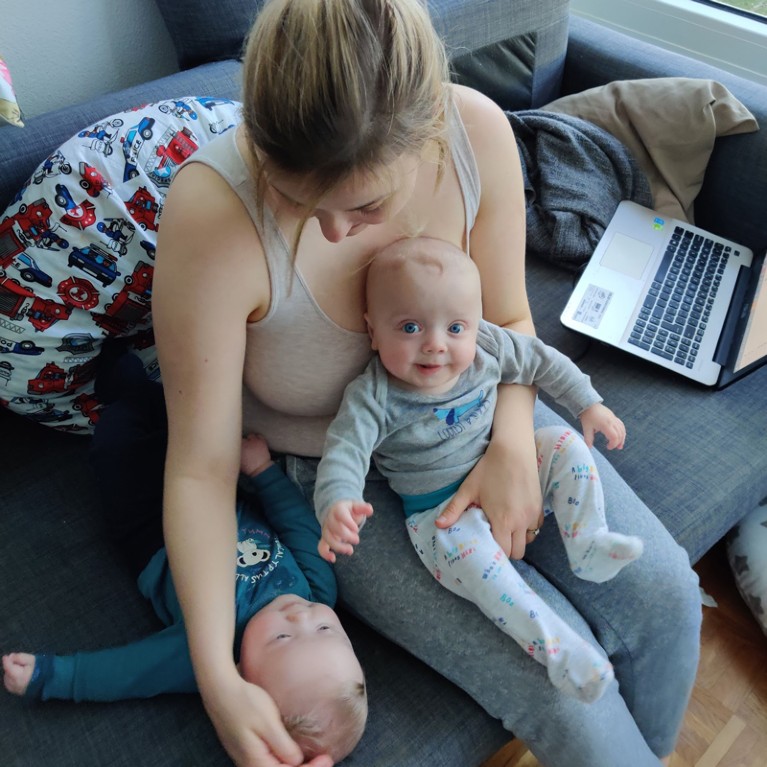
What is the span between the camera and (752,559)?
4.80 feet

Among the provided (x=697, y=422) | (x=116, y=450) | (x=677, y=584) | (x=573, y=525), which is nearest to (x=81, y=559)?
(x=116, y=450)

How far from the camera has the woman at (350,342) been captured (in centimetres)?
67

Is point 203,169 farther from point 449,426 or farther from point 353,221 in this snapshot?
point 449,426

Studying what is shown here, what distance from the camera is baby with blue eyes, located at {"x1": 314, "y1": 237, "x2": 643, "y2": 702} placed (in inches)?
34.1

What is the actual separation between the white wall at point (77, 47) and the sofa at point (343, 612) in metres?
0.17

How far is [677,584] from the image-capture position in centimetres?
98

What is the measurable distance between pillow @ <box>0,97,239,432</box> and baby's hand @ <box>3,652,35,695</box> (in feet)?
1.27

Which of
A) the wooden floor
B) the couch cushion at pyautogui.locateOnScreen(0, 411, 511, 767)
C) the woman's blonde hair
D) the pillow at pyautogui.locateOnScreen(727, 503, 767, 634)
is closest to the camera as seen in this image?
the woman's blonde hair

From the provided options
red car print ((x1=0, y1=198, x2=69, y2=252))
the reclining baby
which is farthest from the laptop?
red car print ((x1=0, y1=198, x2=69, y2=252))

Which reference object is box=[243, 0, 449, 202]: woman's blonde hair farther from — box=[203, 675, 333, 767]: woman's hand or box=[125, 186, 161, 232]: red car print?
box=[203, 675, 333, 767]: woman's hand

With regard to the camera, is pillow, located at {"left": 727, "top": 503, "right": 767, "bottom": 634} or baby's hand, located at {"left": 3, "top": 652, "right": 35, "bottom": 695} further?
pillow, located at {"left": 727, "top": 503, "right": 767, "bottom": 634}

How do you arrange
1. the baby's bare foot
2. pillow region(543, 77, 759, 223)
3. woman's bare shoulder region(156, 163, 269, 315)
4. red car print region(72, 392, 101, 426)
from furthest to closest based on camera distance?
1. pillow region(543, 77, 759, 223)
2. red car print region(72, 392, 101, 426)
3. the baby's bare foot
4. woman's bare shoulder region(156, 163, 269, 315)

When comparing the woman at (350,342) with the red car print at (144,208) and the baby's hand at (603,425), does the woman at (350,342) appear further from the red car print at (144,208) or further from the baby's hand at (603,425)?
the red car print at (144,208)

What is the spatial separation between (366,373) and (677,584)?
19.9 inches
